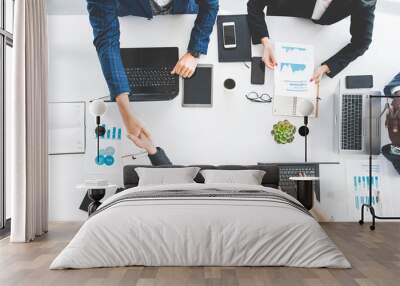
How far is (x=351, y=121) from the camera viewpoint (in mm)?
5977

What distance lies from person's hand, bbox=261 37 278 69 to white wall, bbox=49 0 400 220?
0.09 metres

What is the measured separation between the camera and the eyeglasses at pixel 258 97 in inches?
236

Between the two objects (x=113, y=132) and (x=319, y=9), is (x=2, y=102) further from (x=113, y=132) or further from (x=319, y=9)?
(x=319, y=9)

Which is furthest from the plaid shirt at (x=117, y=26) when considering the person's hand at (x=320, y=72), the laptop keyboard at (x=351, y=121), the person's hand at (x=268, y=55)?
the laptop keyboard at (x=351, y=121)

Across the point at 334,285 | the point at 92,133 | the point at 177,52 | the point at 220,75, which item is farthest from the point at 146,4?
A: the point at 334,285

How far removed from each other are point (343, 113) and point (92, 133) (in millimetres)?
3071

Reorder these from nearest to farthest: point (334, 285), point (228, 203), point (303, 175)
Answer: point (334, 285) < point (228, 203) < point (303, 175)

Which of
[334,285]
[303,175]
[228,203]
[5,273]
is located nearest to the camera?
[334,285]

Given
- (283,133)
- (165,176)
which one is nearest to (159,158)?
(165,176)

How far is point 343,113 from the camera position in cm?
597

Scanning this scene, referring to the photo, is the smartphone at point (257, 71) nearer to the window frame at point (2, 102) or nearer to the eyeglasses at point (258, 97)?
the eyeglasses at point (258, 97)

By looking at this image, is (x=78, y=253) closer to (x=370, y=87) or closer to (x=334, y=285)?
(x=334, y=285)

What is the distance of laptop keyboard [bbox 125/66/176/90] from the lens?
596 cm

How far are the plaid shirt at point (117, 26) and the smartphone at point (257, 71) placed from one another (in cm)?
63
